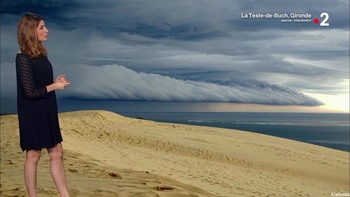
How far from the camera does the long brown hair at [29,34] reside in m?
4.83

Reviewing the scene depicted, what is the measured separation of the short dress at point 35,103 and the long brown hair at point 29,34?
0.25ft

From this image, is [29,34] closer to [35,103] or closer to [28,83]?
[28,83]

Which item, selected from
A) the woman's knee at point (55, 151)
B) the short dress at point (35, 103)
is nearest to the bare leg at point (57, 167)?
the woman's knee at point (55, 151)

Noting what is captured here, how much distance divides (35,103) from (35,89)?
0.19 metres

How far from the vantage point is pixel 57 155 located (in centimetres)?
514

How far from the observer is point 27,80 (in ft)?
15.7

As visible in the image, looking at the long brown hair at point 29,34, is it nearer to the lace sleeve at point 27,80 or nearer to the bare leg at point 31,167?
the lace sleeve at point 27,80

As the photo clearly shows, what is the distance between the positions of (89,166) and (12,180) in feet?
8.68

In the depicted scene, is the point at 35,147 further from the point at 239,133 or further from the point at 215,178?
the point at 239,133

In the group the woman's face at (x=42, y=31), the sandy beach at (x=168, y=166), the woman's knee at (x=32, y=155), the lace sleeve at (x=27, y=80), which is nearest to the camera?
the lace sleeve at (x=27, y=80)

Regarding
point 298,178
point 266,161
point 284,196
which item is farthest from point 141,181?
point 266,161

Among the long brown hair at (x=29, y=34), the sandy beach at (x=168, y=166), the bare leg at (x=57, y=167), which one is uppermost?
the long brown hair at (x=29, y=34)

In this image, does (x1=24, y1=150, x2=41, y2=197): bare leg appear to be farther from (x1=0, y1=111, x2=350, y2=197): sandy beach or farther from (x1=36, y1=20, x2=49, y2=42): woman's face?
(x1=0, y1=111, x2=350, y2=197): sandy beach

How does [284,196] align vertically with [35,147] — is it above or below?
below
